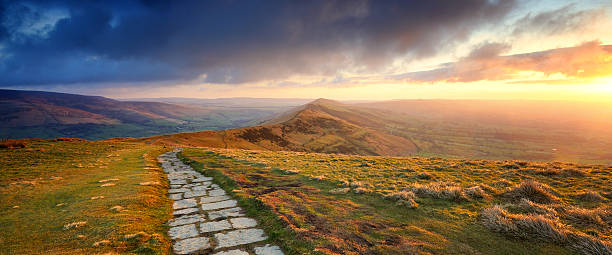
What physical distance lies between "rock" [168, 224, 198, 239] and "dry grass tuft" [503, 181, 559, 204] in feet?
42.5

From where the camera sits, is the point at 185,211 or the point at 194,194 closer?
the point at 185,211

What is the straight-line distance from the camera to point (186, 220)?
862 centimetres

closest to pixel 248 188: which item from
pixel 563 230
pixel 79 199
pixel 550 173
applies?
pixel 79 199

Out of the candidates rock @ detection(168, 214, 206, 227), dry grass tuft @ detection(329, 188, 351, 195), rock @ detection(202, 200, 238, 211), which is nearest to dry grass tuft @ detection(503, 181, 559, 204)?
dry grass tuft @ detection(329, 188, 351, 195)

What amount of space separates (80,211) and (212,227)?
557cm

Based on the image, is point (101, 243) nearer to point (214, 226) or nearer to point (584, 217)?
point (214, 226)

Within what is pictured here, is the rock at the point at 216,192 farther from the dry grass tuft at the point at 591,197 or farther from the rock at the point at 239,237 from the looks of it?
the dry grass tuft at the point at 591,197

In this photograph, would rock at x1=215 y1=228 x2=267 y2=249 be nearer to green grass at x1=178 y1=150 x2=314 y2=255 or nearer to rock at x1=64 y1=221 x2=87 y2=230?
green grass at x1=178 y1=150 x2=314 y2=255

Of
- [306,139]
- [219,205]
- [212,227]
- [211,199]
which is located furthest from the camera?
[306,139]

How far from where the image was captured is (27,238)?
22.7 feet

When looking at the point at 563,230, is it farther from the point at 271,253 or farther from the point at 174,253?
the point at 174,253

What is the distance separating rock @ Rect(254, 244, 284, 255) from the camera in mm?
6301

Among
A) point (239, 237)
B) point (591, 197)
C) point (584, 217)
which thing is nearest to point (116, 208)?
point (239, 237)

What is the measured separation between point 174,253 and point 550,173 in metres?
21.3
